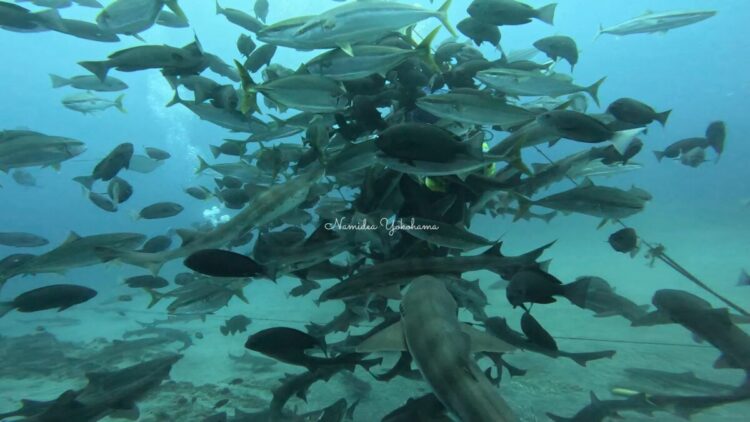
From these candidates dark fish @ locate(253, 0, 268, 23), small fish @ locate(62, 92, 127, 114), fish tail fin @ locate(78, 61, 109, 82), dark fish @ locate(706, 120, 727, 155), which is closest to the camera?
fish tail fin @ locate(78, 61, 109, 82)

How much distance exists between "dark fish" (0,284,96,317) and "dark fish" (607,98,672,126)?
18.3 ft

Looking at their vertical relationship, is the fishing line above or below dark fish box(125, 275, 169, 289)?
above

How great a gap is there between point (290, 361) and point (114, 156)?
3.74 m

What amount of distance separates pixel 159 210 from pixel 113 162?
4.82ft

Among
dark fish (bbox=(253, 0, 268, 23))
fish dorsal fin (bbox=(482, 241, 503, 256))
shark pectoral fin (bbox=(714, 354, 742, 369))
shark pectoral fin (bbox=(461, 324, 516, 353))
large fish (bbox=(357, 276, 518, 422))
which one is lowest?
shark pectoral fin (bbox=(714, 354, 742, 369))

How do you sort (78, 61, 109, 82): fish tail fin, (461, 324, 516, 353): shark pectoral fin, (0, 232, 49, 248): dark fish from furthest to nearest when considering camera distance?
1. (0, 232, 49, 248): dark fish
2. (78, 61, 109, 82): fish tail fin
3. (461, 324, 516, 353): shark pectoral fin

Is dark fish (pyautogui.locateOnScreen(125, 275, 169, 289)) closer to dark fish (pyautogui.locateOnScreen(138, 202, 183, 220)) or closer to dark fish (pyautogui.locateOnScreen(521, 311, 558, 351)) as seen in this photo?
dark fish (pyautogui.locateOnScreen(138, 202, 183, 220))

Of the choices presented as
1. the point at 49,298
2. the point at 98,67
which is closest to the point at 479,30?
the point at 98,67

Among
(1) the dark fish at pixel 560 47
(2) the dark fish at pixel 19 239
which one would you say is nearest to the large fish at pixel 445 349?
(1) the dark fish at pixel 560 47

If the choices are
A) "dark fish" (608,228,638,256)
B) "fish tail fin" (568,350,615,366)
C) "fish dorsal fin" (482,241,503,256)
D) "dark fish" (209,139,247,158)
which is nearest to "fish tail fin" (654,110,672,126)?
"dark fish" (608,228,638,256)

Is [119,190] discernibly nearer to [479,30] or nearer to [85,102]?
[85,102]

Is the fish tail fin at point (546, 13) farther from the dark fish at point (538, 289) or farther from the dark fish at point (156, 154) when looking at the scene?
the dark fish at point (156, 154)

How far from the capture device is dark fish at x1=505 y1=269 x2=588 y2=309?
9.14 feet

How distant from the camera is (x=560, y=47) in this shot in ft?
15.3
